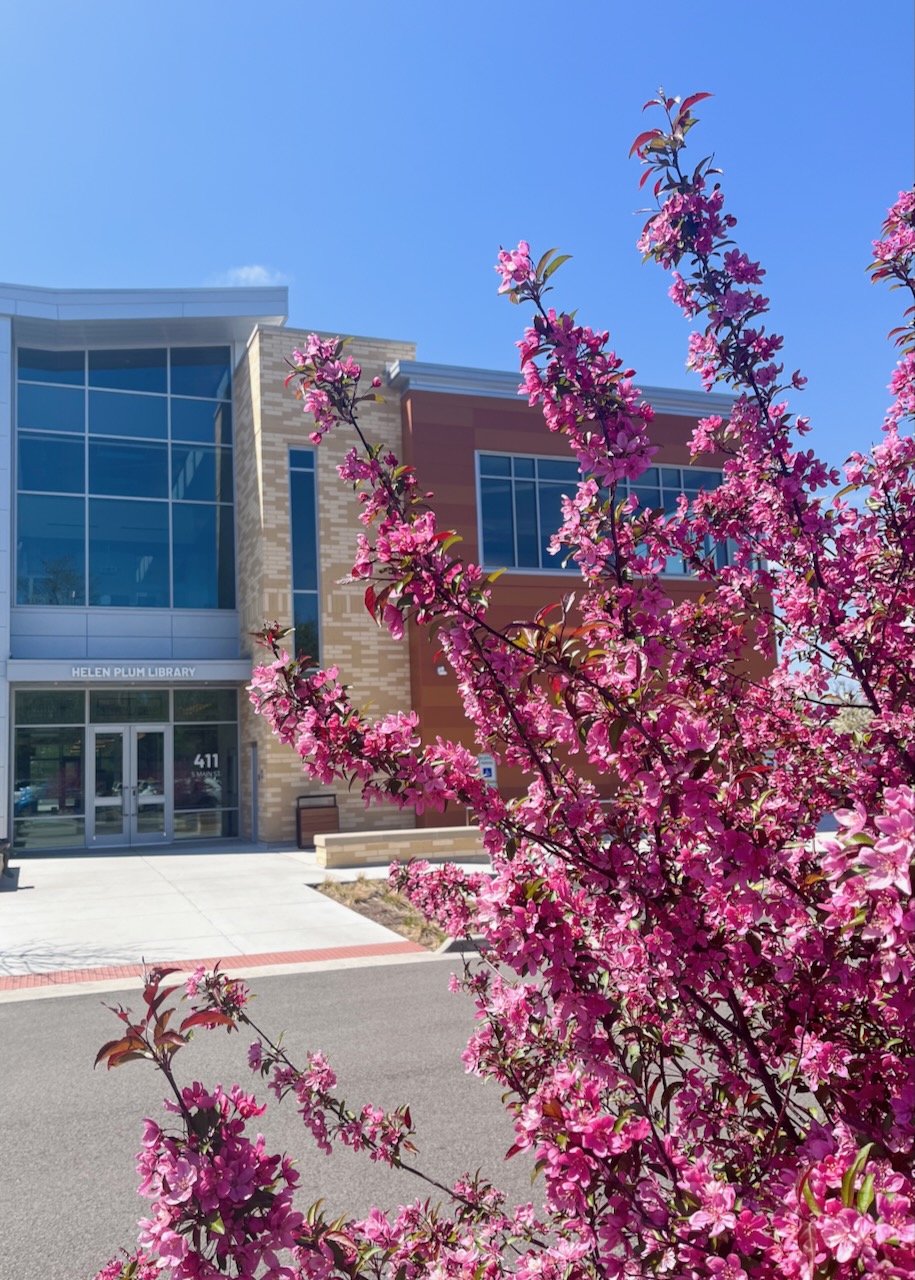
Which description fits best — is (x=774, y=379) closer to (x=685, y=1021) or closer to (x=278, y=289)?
(x=685, y=1021)

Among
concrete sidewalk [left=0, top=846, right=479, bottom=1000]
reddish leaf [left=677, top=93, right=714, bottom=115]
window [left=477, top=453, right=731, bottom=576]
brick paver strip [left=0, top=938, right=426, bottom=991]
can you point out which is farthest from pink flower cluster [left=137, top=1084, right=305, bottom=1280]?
window [left=477, top=453, right=731, bottom=576]

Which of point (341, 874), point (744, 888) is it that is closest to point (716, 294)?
point (744, 888)

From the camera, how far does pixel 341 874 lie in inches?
650

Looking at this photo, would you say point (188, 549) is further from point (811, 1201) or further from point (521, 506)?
point (811, 1201)

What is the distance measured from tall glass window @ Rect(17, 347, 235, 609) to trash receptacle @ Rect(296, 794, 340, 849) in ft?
18.4

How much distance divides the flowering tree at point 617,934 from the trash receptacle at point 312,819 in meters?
18.1

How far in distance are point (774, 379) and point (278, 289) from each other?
2168cm

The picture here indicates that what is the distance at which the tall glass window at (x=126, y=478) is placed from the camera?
22500 mm

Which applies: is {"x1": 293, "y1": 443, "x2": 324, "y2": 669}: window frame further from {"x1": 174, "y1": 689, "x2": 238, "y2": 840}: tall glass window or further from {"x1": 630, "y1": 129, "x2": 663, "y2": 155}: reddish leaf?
{"x1": 630, "y1": 129, "x2": 663, "y2": 155}: reddish leaf

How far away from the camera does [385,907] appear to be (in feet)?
44.0

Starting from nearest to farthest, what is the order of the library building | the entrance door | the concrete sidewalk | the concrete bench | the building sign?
the concrete sidewalk → the concrete bench → the building sign → the library building → the entrance door

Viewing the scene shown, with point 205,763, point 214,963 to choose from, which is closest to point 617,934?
point 214,963

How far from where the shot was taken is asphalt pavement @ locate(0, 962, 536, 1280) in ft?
15.0

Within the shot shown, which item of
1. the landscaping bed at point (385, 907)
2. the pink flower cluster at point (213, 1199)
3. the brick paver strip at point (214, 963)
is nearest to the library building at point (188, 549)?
the landscaping bed at point (385, 907)
